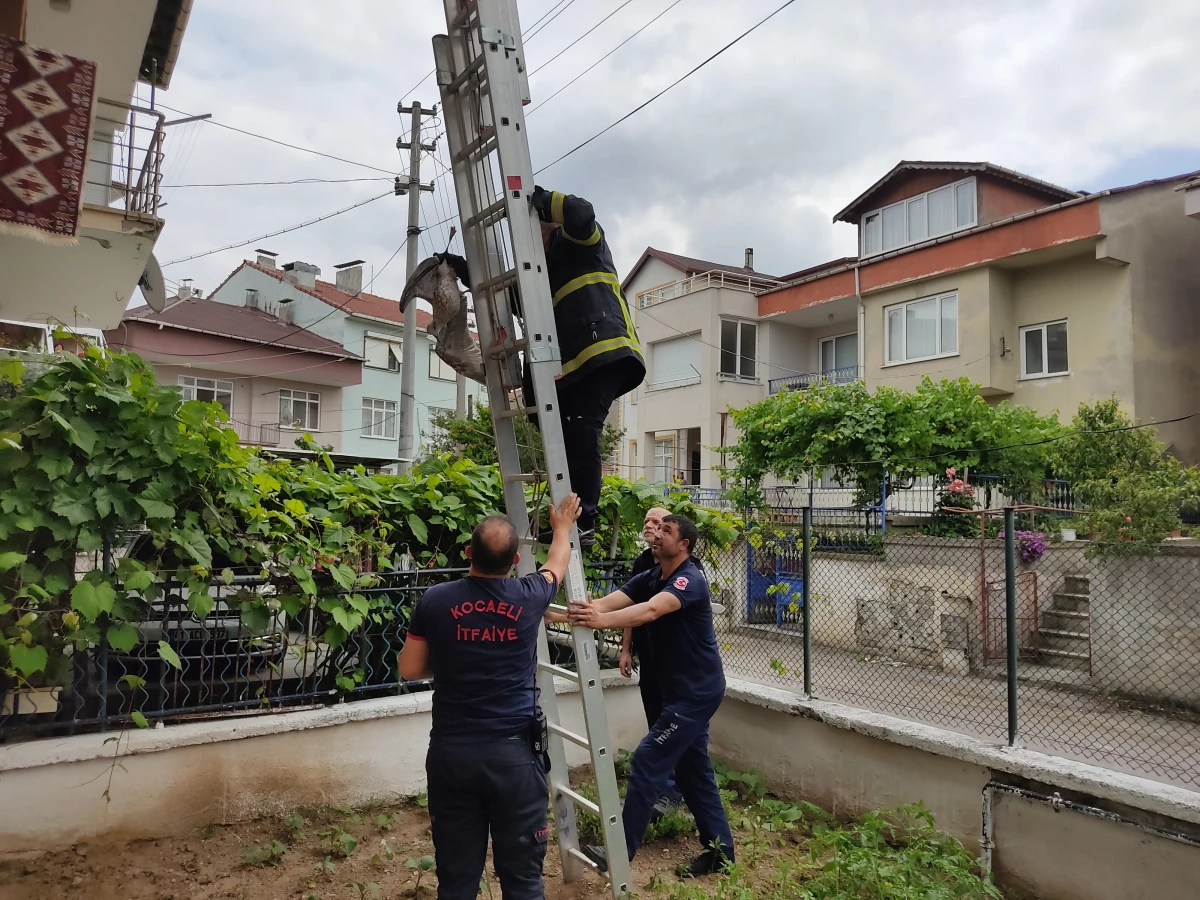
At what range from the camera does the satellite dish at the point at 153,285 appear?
10602 mm

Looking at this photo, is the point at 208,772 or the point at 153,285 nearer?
the point at 208,772

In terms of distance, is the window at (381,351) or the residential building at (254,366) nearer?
the residential building at (254,366)

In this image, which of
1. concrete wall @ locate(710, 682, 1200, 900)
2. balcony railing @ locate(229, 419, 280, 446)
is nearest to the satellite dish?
concrete wall @ locate(710, 682, 1200, 900)

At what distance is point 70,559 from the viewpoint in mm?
3912

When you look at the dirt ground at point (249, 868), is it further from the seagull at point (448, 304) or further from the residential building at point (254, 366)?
the residential building at point (254, 366)

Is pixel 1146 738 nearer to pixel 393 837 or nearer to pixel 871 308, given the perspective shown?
pixel 393 837

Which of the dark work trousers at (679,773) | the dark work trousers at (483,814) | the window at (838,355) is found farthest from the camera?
the window at (838,355)

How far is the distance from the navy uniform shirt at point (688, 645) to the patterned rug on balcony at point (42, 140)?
17.1 ft

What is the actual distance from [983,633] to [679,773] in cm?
617

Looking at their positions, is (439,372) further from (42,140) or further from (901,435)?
(42,140)

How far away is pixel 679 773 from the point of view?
4273 mm

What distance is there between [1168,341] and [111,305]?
62.5ft

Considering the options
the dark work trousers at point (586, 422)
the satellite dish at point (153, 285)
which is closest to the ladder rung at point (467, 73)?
the dark work trousers at point (586, 422)

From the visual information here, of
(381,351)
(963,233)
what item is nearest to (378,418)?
(381,351)
